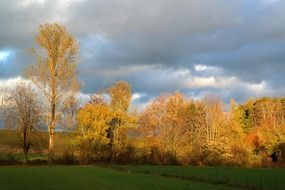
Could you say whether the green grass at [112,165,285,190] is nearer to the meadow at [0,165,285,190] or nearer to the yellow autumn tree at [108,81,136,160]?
the meadow at [0,165,285,190]

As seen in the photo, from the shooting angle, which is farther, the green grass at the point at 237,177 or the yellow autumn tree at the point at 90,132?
the yellow autumn tree at the point at 90,132

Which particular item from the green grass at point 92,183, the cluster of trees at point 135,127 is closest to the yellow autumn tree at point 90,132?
the cluster of trees at point 135,127

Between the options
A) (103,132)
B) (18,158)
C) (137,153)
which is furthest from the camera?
(137,153)

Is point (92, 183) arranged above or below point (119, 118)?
below

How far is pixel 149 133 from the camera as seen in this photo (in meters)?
83.1

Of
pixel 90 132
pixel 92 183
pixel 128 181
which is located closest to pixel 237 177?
pixel 128 181

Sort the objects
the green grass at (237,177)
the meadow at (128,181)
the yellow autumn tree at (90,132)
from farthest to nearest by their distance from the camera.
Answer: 1. the yellow autumn tree at (90,132)
2. the green grass at (237,177)
3. the meadow at (128,181)

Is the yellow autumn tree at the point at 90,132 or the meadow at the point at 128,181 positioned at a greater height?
the yellow autumn tree at the point at 90,132

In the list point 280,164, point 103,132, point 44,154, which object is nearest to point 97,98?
point 103,132

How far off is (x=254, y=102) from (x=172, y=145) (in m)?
44.4

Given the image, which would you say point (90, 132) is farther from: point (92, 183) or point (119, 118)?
point (92, 183)

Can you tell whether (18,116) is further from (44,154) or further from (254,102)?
(254,102)

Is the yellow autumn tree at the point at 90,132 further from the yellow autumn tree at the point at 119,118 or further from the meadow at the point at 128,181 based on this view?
the meadow at the point at 128,181

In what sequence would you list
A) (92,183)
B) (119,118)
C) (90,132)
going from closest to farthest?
(92,183)
(90,132)
(119,118)
